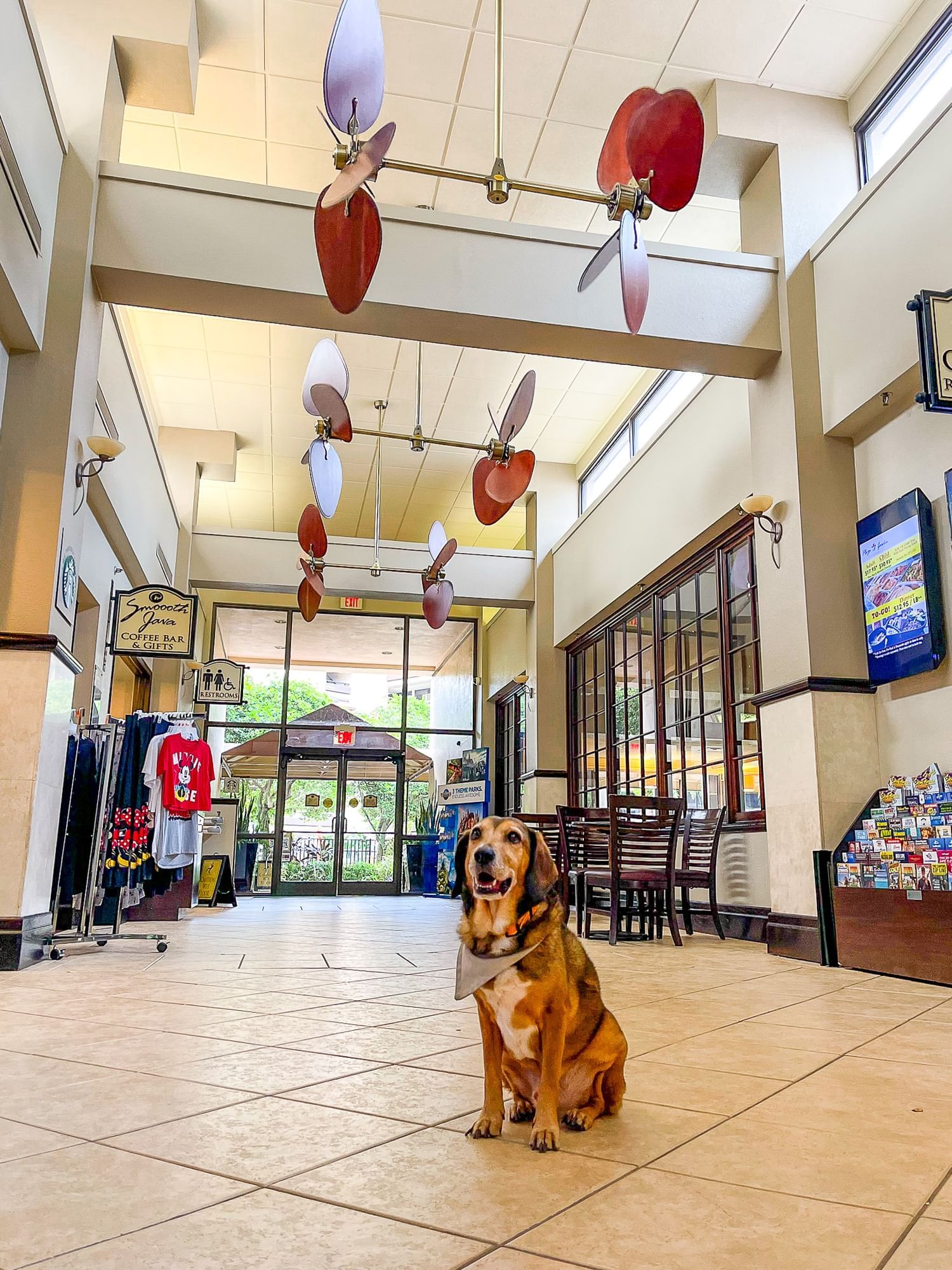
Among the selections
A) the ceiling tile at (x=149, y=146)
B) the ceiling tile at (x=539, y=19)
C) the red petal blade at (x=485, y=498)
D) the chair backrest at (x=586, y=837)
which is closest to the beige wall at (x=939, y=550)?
the chair backrest at (x=586, y=837)

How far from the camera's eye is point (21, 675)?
4227 mm

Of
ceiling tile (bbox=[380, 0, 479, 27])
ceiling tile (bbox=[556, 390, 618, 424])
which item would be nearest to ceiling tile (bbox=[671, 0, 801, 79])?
ceiling tile (bbox=[380, 0, 479, 27])

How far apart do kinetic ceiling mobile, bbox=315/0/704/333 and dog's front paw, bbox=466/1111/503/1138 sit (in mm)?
2248

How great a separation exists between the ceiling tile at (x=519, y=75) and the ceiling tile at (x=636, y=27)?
21cm

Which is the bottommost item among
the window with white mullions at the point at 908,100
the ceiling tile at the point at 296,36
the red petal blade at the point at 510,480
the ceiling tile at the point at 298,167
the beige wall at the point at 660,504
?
the red petal blade at the point at 510,480

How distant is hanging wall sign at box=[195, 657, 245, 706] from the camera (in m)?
10.3

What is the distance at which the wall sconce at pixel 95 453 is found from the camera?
4773 millimetres

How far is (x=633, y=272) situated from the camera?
332 cm

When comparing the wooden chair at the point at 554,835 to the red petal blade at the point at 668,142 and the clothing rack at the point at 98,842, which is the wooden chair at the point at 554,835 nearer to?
the clothing rack at the point at 98,842

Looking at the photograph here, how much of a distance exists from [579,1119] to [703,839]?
5.05 metres

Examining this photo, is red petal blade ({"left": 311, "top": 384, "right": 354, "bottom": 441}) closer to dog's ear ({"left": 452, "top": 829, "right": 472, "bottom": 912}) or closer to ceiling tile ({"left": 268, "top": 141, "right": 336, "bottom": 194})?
ceiling tile ({"left": 268, "top": 141, "right": 336, "bottom": 194})

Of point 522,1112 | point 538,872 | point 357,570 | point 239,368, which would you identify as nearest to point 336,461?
point 239,368

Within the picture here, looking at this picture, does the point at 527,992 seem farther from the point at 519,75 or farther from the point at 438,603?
the point at 519,75

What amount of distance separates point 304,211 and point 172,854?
153 inches
